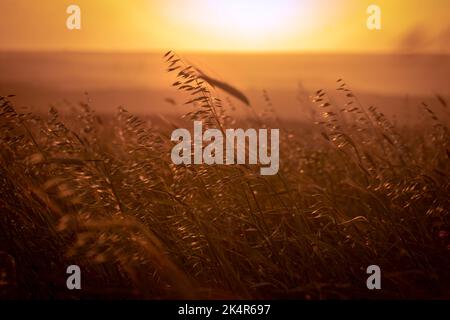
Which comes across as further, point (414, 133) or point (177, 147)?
point (414, 133)

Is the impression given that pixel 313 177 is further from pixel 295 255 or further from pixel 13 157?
pixel 13 157

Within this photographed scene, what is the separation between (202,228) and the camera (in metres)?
2.17

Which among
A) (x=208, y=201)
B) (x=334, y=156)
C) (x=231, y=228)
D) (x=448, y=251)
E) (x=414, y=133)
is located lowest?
(x=448, y=251)

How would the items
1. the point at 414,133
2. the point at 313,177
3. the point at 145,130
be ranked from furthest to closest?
the point at 414,133 → the point at 313,177 → the point at 145,130

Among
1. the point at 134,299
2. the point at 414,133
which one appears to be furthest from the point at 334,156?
the point at 134,299

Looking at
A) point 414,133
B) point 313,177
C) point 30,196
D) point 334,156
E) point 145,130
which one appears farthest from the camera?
point 414,133

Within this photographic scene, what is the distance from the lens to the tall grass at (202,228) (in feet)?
6.95

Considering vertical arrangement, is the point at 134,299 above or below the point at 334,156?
below

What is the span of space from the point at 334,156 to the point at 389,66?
66 centimetres

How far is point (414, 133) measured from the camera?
4.01m

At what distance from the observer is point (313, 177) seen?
2.96m

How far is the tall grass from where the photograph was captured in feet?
6.95

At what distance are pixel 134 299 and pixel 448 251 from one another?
1.32 metres
